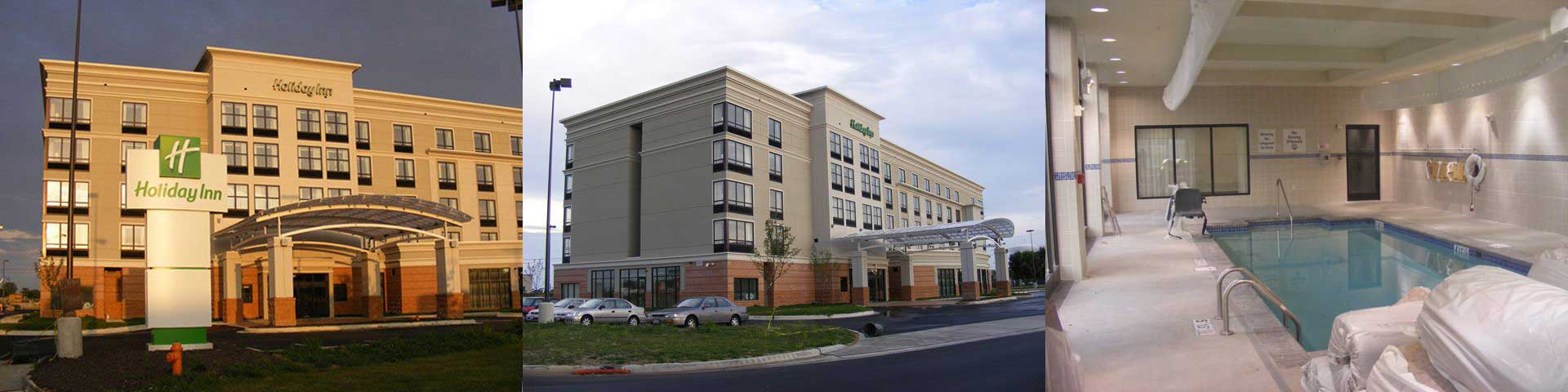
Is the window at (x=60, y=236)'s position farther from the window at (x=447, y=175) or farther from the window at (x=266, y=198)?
the window at (x=447, y=175)

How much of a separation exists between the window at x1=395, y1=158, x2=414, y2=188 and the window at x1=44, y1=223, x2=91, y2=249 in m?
1.55

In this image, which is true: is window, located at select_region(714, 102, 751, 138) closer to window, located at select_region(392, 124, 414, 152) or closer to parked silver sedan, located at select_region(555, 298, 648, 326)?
parked silver sedan, located at select_region(555, 298, 648, 326)

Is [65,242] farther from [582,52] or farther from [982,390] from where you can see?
[982,390]

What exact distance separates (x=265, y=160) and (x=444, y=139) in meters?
1.03

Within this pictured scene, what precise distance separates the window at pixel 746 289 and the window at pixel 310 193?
2.60 meters

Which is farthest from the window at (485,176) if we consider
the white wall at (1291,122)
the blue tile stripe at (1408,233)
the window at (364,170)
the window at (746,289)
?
the white wall at (1291,122)

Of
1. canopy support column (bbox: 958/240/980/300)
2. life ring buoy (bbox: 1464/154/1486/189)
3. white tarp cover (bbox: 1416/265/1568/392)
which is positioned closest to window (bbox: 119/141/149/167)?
canopy support column (bbox: 958/240/980/300)

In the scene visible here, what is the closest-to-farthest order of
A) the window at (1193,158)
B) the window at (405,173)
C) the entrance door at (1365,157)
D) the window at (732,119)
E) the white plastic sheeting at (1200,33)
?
1. the window at (732,119)
2. the window at (405,173)
3. the white plastic sheeting at (1200,33)
4. the entrance door at (1365,157)
5. the window at (1193,158)

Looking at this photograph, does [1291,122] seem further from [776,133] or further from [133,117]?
[133,117]

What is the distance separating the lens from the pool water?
25.4 ft

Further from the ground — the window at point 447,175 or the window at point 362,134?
the window at point 362,134

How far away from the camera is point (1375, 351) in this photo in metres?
3.20

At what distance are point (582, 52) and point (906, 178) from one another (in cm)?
190

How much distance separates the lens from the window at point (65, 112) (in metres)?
4.47
